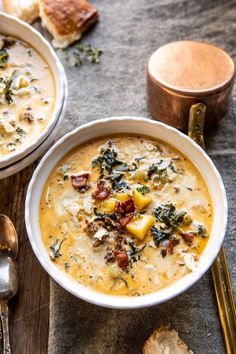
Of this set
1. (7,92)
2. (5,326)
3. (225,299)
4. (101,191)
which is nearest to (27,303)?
(5,326)

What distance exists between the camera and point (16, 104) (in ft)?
9.30

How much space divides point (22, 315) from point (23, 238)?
39 cm

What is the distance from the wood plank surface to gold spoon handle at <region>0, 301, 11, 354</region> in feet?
0.21

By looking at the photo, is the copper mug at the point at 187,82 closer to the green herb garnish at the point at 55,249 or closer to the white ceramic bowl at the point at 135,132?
the white ceramic bowl at the point at 135,132

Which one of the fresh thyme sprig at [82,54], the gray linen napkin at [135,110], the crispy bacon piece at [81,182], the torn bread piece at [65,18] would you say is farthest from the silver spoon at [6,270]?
the torn bread piece at [65,18]

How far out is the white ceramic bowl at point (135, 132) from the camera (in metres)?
2.37

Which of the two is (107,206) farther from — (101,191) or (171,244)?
(171,244)

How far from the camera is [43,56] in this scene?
297 centimetres

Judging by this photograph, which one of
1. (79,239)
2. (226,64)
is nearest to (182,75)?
(226,64)

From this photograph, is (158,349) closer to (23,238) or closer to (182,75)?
(23,238)

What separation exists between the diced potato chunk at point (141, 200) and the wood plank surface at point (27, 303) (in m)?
0.63

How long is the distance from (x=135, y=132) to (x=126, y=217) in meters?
0.49

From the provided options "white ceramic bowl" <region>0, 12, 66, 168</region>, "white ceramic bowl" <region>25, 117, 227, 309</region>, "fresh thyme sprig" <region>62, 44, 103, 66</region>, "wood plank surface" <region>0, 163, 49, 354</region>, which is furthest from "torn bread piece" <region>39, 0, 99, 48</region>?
"wood plank surface" <region>0, 163, 49, 354</region>

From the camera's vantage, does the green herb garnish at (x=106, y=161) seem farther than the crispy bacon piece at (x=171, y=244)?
Yes
